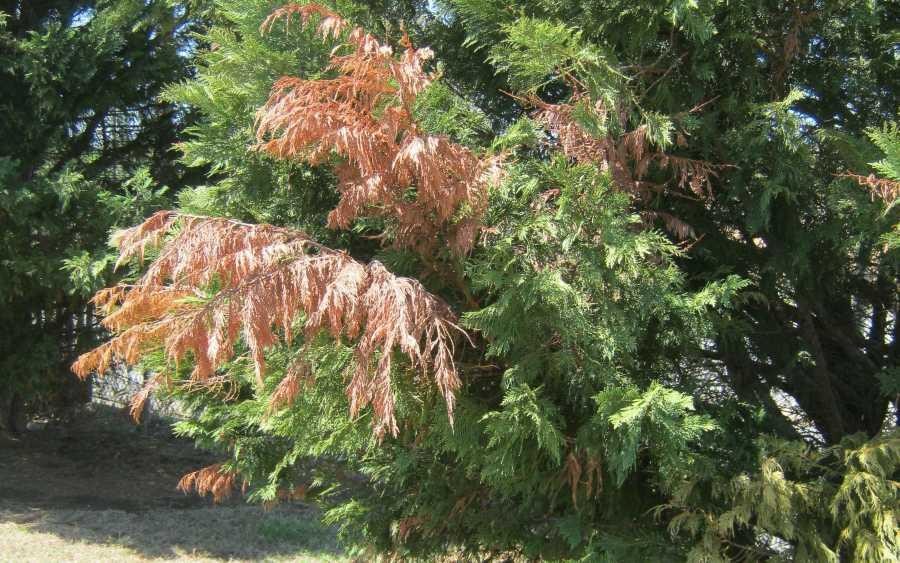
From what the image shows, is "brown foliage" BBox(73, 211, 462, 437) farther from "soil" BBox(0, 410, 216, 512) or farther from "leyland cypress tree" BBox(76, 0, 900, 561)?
"soil" BBox(0, 410, 216, 512)

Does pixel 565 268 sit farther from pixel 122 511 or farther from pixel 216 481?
pixel 122 511

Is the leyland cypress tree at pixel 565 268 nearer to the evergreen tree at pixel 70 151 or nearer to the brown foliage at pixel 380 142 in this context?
the brown foliage at pixel 380 142

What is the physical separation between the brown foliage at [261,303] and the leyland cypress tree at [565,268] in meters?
0.01

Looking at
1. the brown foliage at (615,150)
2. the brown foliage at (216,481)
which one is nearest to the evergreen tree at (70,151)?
the brown foliage at (216,481)

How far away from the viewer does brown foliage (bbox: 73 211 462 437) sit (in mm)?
2375

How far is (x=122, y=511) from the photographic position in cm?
763

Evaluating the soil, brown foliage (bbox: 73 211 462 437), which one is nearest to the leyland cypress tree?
brown foliage (bbox: 73 211 462 437)

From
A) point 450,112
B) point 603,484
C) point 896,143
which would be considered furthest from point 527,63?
point 603,484

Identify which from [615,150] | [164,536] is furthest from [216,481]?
[615,150]

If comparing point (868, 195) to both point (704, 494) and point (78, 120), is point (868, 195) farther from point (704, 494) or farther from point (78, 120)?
point (78, 120)

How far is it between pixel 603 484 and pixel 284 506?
5.78 metres

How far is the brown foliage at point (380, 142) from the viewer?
262 cm

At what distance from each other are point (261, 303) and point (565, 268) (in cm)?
120

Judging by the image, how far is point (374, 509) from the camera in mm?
4297
